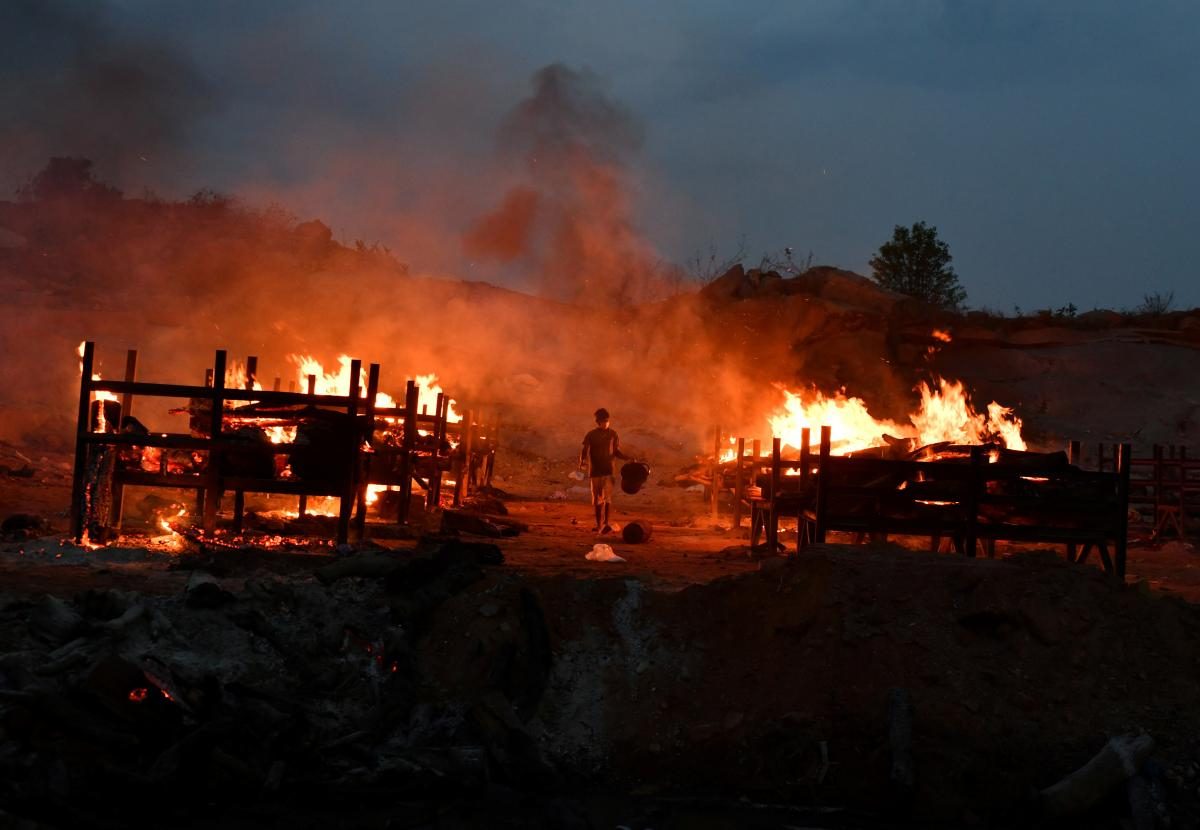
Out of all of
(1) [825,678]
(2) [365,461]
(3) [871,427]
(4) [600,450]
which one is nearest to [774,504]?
(4) [600,450]

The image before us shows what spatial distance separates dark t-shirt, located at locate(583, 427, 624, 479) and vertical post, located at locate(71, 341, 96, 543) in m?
7.74

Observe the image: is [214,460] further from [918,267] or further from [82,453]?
[918,267]

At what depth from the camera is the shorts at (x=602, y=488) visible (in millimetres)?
17453

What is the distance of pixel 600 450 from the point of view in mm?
16953

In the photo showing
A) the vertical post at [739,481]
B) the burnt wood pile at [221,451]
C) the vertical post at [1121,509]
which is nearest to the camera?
the vertical post at [1121,509]

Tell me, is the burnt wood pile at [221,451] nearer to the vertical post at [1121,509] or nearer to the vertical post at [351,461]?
the vertical post at [351,461]

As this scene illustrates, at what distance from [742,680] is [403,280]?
37360 mm

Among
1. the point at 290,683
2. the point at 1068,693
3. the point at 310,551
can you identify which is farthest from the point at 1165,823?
the point at 310,551

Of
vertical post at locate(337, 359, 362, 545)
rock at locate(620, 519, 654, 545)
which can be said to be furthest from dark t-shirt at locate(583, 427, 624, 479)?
vertical post at locate(337, 359, 362, 545)

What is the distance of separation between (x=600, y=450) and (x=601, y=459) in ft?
0.71

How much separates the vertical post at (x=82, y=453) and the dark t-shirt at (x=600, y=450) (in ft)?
25.4

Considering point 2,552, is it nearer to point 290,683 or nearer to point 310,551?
point 310,551

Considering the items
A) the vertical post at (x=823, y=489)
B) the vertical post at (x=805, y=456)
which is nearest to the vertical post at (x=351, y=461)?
the vertical post at (x=805, y=456)

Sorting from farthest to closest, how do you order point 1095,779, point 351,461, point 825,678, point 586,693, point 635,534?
point 635,534, point 351,461, point 586,693, point 825,678, point 1095,779
